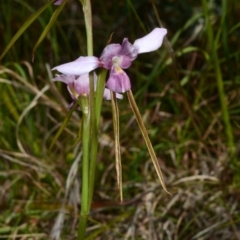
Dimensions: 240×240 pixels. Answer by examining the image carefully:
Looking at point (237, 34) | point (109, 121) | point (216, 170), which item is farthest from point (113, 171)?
point (237, 34)

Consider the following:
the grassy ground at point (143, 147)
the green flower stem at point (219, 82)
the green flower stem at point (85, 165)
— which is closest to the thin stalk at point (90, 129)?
the green flower stem at point (85, 165)

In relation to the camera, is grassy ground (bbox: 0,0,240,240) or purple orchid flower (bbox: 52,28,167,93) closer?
purple orchid flower (bbox: 52,28,167,93)

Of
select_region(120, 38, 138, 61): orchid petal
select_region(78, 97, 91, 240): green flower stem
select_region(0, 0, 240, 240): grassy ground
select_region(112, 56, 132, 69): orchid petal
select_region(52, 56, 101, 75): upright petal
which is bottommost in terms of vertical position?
select_region(78, 97, 91, 240): green flower stem

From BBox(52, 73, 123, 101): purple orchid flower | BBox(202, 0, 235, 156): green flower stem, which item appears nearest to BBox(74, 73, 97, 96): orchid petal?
BBox(52, 73, 123, 101): purple orchid flower

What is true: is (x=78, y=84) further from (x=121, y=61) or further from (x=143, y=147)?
(x=143, y=147)

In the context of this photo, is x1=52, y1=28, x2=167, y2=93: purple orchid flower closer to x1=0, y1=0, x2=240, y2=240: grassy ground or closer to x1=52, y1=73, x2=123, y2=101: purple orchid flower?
x1=52, y1=73, x2=123, y2=101: purple orchid flower

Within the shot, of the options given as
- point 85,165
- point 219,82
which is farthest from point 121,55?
point 219,82

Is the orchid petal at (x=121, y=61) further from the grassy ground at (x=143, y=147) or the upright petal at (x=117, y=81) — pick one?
the grassy ground at (x=143, y=147)
